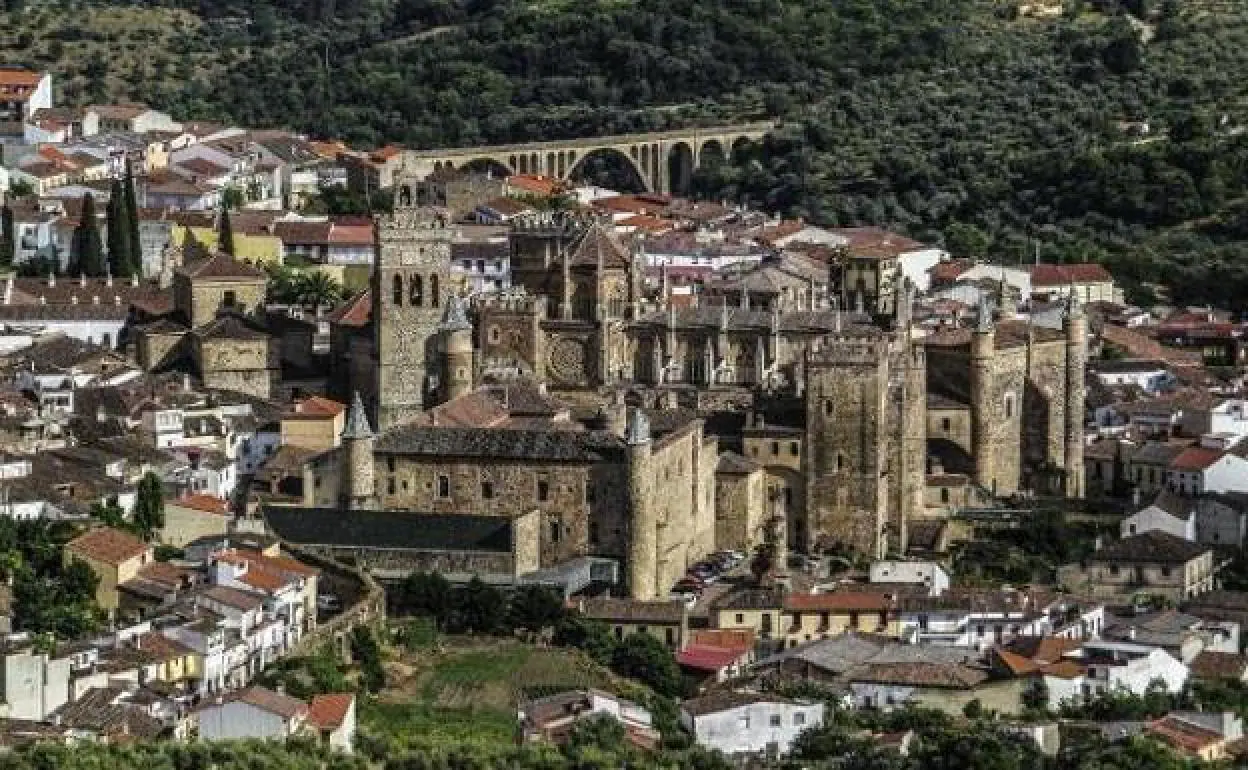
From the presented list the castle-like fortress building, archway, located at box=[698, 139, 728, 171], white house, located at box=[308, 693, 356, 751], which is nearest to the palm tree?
the castle-like fortress building

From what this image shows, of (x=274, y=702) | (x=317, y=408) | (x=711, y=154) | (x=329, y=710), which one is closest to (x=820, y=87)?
(x=711, y=154)

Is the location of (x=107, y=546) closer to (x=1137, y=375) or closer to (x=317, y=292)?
(x=317, y=292)

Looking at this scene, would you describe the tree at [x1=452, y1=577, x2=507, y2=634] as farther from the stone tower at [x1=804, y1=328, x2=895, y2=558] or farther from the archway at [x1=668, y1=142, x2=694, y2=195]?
the archway at [x1=668, y1=142, x2=694, y2=195]

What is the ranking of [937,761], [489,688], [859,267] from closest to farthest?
1. [937,761]
2. [489,688]
3. [859,267]

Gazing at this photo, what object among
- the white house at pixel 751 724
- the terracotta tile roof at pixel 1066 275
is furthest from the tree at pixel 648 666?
the terracotta tile roof at pixel 1066 275

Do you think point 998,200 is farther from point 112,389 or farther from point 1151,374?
point 112,389

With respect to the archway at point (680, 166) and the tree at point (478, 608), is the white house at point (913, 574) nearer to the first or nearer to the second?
the tree at point (478, 608)

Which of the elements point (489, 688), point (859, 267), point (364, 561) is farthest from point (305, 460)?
point (859, 267)
